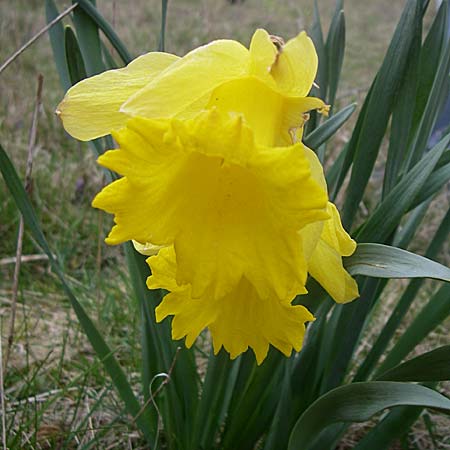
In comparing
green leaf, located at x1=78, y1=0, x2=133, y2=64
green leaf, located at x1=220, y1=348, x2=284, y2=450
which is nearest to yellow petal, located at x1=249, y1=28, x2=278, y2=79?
green leaf, located at x1=78, y1=0, x2=133, y2=64

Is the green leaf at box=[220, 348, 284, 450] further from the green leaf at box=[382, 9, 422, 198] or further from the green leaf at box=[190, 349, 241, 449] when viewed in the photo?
the green leaf at box=[382, 9, 422, 198]

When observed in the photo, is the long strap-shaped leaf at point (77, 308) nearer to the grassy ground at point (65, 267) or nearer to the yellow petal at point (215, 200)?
the grassy ground at point (65, 267)

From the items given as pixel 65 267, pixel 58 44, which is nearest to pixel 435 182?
pixel 58 44

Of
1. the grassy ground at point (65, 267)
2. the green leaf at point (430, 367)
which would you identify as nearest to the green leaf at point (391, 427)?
the green leaf at point (430, 367)

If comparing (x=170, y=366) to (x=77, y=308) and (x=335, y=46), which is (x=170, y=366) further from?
(x=335, y=46)

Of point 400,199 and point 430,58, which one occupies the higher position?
point 430,58

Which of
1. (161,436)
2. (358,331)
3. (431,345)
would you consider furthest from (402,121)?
(431,345)
